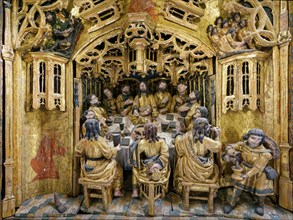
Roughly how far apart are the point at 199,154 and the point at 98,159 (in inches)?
70.6

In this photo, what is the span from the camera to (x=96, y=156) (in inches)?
141

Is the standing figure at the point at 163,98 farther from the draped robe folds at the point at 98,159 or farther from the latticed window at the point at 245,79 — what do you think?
the draped robe folds at the point at 98,159

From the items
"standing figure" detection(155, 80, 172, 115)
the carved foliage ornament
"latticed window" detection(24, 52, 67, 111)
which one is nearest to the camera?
"latticed window" detection(24, 52, 67, 111)

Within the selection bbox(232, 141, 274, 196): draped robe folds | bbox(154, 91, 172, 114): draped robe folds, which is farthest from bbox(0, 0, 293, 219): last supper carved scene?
bbox(154, 91, 172, 114): draped robe folds

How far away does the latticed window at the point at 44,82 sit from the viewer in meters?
3.96

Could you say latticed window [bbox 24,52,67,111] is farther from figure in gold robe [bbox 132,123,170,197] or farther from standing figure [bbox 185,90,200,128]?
standing figure [bbox 185,90,200,128]

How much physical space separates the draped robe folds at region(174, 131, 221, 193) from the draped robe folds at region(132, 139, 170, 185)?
274 mm

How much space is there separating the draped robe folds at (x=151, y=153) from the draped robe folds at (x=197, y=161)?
0.90ft

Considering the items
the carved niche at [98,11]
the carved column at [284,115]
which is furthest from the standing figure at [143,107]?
the carved column at [284,115]

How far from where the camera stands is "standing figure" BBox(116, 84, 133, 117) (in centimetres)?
498

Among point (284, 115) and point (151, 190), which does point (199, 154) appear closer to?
point (151, 190)

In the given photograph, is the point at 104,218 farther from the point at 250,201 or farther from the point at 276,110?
the point at 276,110

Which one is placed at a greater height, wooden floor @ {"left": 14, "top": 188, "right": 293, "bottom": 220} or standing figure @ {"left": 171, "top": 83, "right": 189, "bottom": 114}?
standing figure @ {"left": 171, "top": 83, "right": 189, "bottom": 114}

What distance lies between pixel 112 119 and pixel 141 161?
5.10ft
